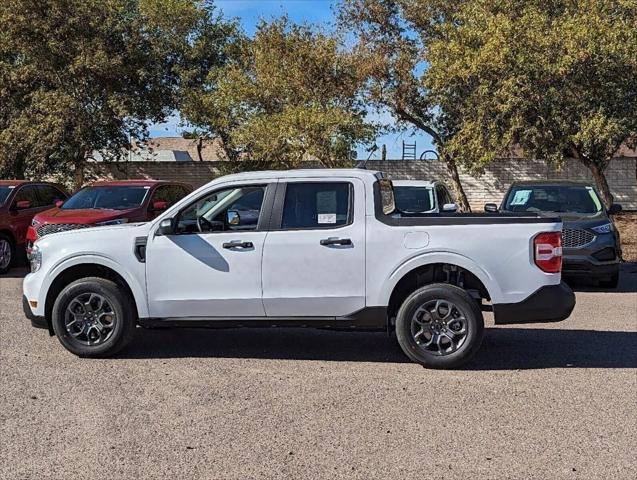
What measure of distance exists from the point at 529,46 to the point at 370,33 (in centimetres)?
616

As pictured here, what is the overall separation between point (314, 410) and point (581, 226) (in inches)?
293

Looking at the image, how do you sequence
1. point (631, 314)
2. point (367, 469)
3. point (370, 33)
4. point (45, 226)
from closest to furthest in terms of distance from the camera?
point (367, 469) < point (631, 314) < point (45, 226) < point (370, 33)

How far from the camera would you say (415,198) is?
11.2 m

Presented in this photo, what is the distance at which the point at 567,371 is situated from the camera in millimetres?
6422

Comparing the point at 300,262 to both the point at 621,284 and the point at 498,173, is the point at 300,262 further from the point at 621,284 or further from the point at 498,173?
the point at 498,173

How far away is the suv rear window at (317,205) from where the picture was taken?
6551 millimetres

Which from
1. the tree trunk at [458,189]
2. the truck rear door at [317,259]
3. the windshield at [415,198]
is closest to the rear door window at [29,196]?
the windshield at [415,198]

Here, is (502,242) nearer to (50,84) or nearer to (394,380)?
(394,380)

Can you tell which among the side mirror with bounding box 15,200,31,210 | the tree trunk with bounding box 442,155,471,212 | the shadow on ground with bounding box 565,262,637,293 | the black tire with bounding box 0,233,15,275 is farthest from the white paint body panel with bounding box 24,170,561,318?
the tree trunk with bounding box 442,155,471,212

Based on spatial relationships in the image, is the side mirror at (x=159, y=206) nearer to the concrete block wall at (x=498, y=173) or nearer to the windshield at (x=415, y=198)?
the windshield at (x=415, y=198)

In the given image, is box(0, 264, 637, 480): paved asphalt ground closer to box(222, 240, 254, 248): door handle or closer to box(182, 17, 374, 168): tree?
box(222, 240, 254, 248): door handle

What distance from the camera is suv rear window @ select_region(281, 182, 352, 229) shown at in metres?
6.55

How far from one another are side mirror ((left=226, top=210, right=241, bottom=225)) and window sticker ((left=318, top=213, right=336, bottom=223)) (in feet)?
2.64

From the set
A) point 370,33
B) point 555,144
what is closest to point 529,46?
point 555,144
